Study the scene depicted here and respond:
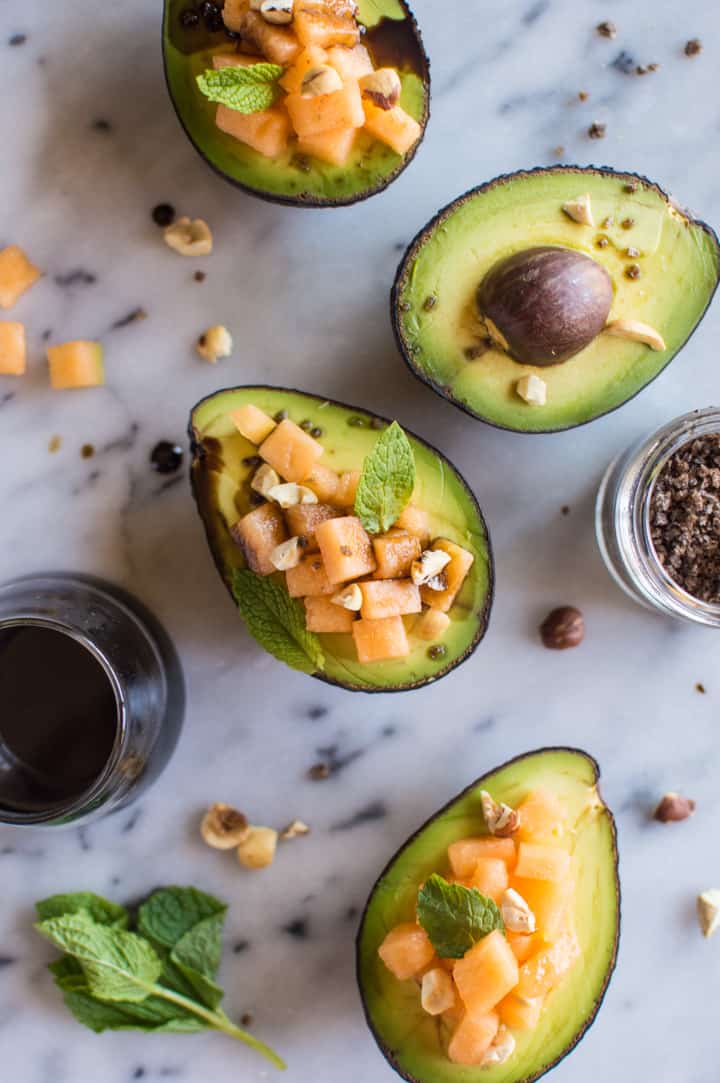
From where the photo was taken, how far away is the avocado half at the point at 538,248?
1.24 meters

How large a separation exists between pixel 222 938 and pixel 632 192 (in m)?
1.11

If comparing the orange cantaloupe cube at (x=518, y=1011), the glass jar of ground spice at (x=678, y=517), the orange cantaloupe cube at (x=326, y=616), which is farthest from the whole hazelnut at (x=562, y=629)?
the orange cantaloupe cube at (x=518, y=1011)

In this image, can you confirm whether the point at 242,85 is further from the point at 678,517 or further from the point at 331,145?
the point at 678,517

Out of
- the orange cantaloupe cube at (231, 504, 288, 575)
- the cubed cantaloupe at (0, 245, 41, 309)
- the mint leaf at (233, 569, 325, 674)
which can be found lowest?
the mint leaf at (233, 569, 325, 674)

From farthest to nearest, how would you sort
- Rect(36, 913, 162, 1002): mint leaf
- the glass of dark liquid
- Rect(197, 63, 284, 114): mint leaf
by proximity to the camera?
Rect(36, 913, 162, 1002): mint leaf < the glass of dark liquid < Rect(197, 63, 284, 114): mint leaf

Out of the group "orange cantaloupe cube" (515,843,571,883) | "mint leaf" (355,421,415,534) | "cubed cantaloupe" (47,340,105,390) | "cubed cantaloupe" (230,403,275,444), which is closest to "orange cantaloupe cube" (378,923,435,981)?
"orange cantaloupe cube" (515,843,571,883)

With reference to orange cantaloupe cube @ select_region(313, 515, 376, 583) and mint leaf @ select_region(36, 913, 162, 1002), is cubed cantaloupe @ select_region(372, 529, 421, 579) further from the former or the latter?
mint leaf @ select_region(36, 913, 162, 1002)

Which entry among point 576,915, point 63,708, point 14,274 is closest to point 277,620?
point 63,708

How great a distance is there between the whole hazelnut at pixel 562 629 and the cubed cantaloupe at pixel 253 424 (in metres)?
0.49

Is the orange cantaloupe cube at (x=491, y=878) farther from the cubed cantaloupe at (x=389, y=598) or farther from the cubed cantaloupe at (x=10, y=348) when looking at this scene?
A: the cubed cantaloupe at (x=10, y=348)

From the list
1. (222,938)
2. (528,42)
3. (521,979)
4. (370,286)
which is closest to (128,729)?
(222,938)

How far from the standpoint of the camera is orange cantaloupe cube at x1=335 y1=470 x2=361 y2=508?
1.24 meters

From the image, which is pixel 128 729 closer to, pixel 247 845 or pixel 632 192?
pixel 247 845

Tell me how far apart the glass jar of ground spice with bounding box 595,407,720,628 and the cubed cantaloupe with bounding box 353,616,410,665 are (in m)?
0.34
